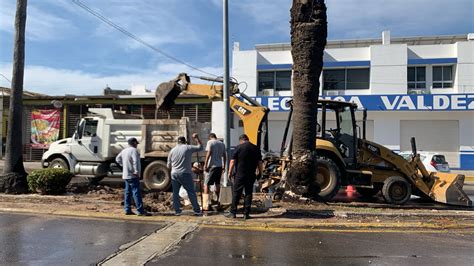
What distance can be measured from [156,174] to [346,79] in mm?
20548

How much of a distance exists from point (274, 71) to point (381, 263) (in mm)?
27033

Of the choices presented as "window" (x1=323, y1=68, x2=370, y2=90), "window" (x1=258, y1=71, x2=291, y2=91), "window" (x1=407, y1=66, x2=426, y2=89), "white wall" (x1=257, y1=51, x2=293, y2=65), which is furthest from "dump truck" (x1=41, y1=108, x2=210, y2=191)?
"window" (x1=407, y1=66, x2=426, y2=89)

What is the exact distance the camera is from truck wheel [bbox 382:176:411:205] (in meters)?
11.6

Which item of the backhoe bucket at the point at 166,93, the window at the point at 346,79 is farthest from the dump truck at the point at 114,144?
the window at the point at 346,79

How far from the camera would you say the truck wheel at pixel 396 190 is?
11.6m

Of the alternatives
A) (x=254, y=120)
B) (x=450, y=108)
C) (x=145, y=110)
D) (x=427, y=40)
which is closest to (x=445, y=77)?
(x=450, y=108)

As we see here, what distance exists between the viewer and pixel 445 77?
30.6 m

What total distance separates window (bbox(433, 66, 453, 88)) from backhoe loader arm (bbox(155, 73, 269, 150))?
21403 mm

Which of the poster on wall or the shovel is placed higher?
the poster on wall

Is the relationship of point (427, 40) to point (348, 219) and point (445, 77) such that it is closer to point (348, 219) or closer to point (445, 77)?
point (445, 77)

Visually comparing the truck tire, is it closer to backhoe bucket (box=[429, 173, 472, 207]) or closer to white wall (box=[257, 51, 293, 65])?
backhoe bucket (box=[429, 173, 472, 207])

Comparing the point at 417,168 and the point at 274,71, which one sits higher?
the point at 274,71

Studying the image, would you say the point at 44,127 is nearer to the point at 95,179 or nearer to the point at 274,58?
the point at 95,179

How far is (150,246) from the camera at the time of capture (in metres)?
6.70
